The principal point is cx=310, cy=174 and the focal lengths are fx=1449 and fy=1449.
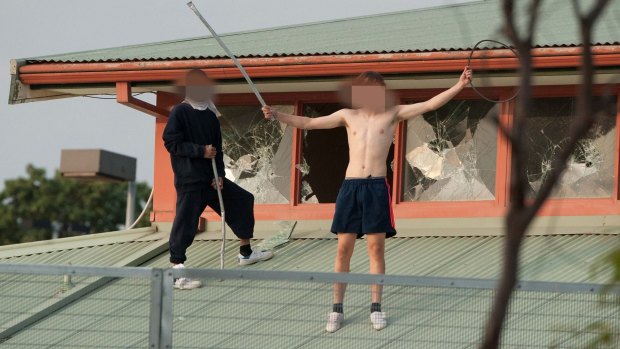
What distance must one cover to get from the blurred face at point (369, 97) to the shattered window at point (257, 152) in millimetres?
2592

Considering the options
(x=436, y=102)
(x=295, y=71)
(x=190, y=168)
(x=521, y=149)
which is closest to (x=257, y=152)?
(x=295, y=71)

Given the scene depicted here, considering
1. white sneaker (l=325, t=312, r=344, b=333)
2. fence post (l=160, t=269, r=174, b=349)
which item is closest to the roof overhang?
white sneaker (l=325, t=312, r=344, b=333)

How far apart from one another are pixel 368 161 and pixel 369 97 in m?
0.40

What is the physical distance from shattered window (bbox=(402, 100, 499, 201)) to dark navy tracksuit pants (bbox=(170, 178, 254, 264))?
152 cm

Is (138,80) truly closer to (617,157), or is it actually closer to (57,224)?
(617,157)

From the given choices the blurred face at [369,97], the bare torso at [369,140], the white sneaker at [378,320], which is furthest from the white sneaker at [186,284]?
the blurred face at [369,97]

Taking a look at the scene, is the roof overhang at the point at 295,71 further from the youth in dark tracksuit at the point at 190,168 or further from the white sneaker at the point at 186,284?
the white sneaker at the point at 186,284

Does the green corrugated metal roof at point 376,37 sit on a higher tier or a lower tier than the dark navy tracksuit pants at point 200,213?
higher

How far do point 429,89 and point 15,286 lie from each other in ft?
15.4

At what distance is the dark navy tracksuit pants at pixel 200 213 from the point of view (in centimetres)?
998

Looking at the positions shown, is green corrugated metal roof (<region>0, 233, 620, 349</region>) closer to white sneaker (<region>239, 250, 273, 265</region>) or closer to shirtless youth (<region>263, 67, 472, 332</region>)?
shirtless youth (<region>263, 67, 472, 332</region>)

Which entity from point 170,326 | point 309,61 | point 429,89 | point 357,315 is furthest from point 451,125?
point 170,326

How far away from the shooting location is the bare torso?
9102 mm

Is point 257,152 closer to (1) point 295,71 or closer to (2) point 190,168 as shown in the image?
(1) point 295,71
